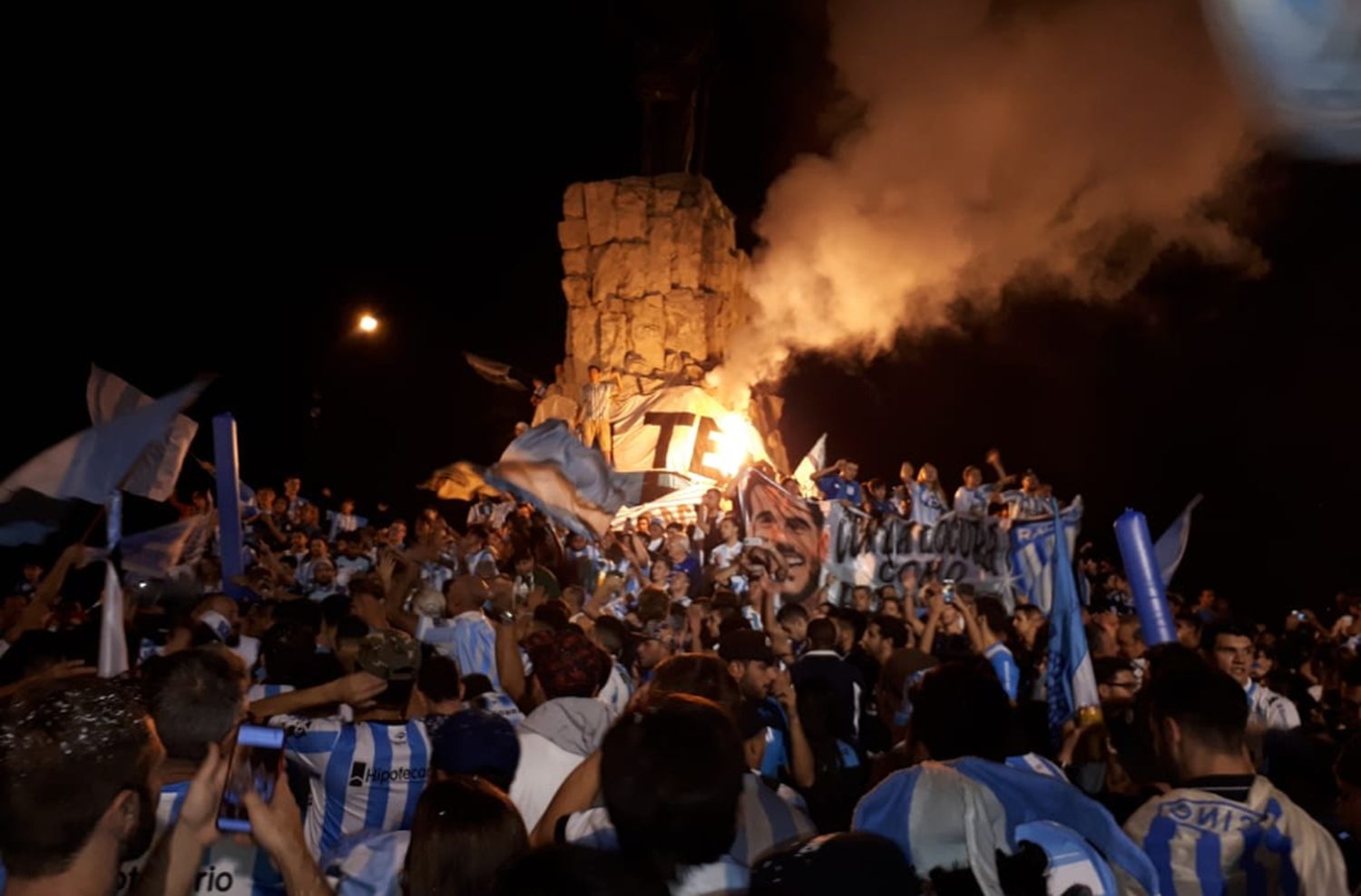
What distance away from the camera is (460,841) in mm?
2469

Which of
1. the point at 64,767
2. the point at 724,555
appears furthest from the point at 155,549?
the point at 64,767

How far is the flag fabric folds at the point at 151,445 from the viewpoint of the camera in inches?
321

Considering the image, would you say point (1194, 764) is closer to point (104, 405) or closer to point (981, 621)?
point (981, 621)

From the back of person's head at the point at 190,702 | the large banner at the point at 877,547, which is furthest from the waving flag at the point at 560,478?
the back of person's head at the point at 190,702

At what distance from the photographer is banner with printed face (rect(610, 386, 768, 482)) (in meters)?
21.4

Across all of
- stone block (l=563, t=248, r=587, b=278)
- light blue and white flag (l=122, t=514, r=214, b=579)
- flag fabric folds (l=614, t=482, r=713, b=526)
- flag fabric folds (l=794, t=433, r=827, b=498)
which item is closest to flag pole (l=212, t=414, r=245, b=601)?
light blue and white flag (l=122, t=514, r=214, b=579)

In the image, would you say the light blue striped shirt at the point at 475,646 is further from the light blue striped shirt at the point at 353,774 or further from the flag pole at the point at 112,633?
the light blue striped shirt at the point at 353,774

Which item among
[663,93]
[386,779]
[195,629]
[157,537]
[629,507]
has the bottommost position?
[386,779]

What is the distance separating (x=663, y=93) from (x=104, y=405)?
62.9 ft

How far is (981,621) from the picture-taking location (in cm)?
637

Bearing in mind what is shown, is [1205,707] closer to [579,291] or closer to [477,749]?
[477,749]

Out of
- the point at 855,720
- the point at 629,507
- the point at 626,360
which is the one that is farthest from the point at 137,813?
the point at 626,360

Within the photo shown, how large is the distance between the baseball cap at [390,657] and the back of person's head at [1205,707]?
98.3 inches

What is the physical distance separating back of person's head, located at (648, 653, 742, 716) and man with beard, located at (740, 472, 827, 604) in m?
8.80
